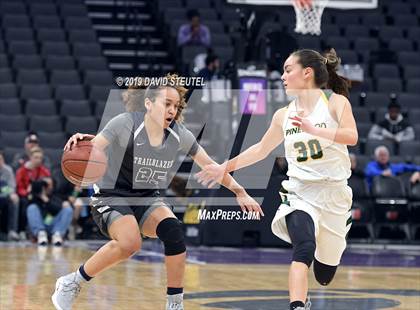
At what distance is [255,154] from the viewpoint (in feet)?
23.7

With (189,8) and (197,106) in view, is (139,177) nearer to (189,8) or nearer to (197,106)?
(197,106)

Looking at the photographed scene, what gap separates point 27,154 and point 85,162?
8.70m

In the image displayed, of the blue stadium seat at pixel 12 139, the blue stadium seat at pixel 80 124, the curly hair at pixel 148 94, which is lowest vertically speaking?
the curly hair at pixel 148 94

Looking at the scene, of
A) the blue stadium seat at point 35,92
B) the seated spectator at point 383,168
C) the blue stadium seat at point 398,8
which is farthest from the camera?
the blue stadium seat at point 398,8

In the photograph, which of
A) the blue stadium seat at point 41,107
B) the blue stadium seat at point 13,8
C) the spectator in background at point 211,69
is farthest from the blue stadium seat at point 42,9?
the spectator in background at point 211,69

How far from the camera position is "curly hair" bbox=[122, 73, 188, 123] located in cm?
718

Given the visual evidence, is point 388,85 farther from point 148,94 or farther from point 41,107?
point 148,94

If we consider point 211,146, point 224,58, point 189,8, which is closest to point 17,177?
point 211,146

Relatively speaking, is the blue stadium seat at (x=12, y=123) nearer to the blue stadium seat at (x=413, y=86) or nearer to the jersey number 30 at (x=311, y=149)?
the blue stadium seat at (x=413, y=86)

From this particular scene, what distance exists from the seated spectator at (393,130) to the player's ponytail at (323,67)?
408 inches

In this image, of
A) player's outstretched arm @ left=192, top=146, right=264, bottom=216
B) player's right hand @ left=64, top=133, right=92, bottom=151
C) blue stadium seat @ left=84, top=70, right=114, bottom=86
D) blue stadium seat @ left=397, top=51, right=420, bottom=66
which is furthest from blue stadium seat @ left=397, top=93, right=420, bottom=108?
player's right hand @ left=64, top=133, right=92, bottom=151

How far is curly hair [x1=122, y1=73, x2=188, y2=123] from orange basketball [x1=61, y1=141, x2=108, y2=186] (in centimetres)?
50

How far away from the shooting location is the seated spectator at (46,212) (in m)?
14.9

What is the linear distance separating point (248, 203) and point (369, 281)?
13.5ft
